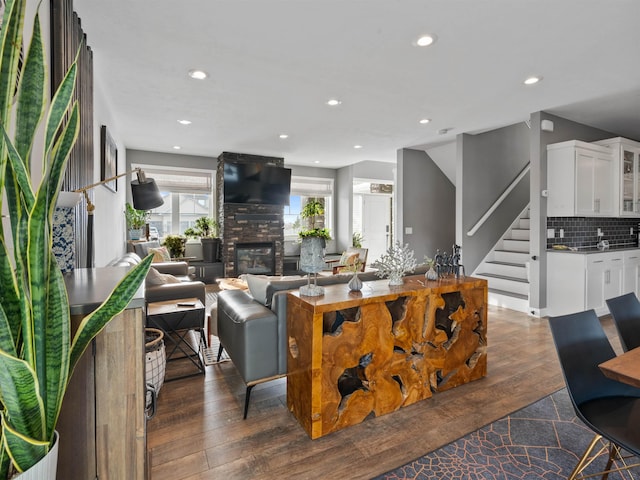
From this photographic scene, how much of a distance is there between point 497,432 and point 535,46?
277 centimetres

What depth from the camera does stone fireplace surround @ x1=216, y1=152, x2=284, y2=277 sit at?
668 centimetres

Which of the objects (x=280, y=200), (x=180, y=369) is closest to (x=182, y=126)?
(x=280, y=200)

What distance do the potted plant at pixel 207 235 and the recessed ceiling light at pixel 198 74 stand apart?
4031 millimetres

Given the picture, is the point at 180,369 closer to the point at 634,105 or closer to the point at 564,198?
the point at 564,198

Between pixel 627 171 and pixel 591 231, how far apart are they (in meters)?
0.91

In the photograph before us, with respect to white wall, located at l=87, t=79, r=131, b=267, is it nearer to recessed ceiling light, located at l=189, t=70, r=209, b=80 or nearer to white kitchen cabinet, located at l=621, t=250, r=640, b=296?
recessed ceiling light, located at l=189, t=70, r=209, b=80

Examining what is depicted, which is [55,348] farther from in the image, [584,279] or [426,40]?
[584,279]

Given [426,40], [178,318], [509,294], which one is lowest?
[509,294]

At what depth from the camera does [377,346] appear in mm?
2100

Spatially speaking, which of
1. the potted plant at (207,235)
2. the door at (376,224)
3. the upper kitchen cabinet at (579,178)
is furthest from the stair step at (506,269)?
the potted plant at (207,235)

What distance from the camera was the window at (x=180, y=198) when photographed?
6.75m

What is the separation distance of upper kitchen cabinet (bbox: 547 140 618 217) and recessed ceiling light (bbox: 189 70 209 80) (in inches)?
164

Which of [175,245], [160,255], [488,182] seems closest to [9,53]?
[160,255]

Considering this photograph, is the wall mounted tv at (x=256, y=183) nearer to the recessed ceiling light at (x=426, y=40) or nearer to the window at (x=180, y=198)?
the window at (x=180, y=198)
